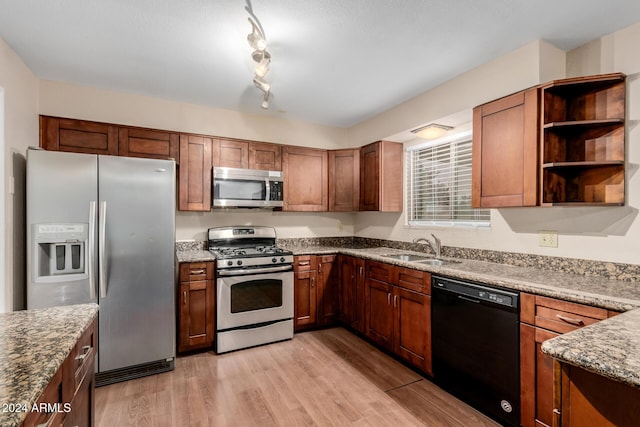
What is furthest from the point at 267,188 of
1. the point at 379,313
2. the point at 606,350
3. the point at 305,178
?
the point at 606,350

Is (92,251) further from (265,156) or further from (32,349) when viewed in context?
(265,156)

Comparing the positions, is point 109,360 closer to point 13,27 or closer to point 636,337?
A: point 13,27

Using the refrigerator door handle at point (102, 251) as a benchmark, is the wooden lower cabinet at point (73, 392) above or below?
below

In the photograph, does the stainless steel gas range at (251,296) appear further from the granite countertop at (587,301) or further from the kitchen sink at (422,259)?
the kitchen sink at (422,259)

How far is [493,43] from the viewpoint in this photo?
2.16 meters

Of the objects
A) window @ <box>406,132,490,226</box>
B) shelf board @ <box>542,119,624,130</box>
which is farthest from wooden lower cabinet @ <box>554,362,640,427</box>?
window @ <box>406,132,490,226</box>

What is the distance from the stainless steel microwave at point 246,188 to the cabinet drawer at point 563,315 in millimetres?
2662

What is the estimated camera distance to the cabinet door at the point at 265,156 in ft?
11.7

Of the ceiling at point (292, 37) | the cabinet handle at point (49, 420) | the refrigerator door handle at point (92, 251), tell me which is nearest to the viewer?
the cabinet handle at point (49, 420)

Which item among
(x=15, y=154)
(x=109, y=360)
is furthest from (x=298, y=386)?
(x=15, y=154)

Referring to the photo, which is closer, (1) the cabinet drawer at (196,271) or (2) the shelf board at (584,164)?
(2) the shelf board at (584,164)

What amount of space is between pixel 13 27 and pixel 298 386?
10.6ft

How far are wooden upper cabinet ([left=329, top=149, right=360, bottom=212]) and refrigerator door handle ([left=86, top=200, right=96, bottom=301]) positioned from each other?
251cm

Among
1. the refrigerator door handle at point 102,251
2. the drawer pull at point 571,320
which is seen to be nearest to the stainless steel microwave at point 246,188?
the refrigerator door handle at point 102,251
